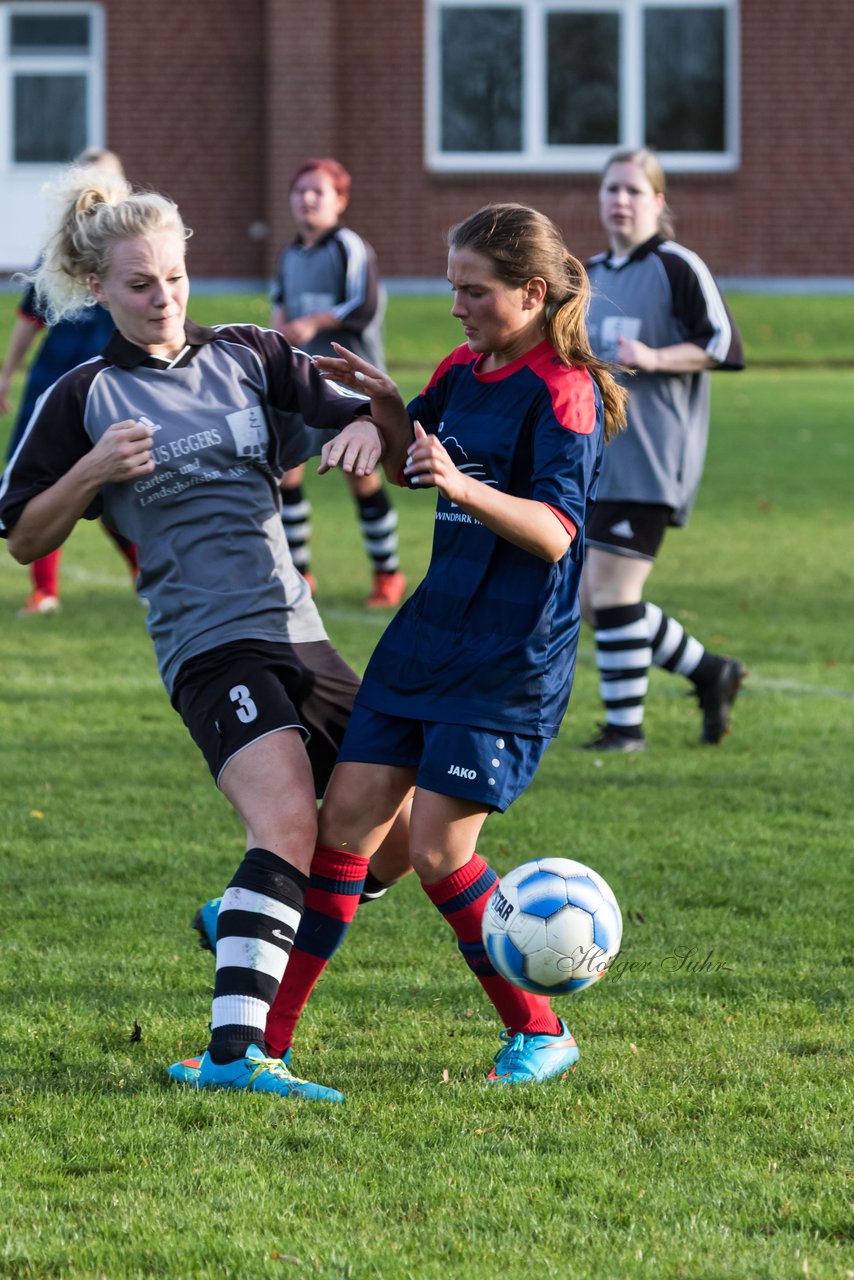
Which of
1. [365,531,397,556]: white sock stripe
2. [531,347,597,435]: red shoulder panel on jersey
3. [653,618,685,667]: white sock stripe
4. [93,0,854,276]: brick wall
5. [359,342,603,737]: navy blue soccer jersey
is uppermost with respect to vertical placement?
[93,0,854,276]: brick wall

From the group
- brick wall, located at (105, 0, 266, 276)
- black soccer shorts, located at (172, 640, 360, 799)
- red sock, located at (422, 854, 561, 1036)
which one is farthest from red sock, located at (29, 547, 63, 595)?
brick wall, located at (105, 0, 266, 276)

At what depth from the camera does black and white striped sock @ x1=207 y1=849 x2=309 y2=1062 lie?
3703 mm

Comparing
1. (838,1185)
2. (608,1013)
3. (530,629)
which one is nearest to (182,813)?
(608,1013)

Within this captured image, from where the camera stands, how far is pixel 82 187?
425 cm

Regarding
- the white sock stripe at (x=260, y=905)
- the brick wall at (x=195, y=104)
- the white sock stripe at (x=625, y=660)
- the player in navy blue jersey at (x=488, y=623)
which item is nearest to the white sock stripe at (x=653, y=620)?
the white sock stripe at (x=625, y=660)

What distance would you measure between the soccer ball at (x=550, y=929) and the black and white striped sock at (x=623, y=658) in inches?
123

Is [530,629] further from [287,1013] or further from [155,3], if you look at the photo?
[155,3]

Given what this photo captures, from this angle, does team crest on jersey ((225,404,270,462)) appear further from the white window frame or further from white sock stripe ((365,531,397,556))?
the white window frame

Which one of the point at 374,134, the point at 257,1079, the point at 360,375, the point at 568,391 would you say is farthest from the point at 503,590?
the point at 374,134

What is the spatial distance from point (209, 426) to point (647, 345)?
3.23 m

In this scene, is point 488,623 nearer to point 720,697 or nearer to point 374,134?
point 720,697

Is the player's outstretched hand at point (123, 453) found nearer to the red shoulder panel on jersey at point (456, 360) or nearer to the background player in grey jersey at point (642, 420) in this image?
the red shoulder panel on jersey at point (456, 360)

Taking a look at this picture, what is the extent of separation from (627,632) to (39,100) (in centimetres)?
2038

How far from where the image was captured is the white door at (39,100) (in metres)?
24.8
